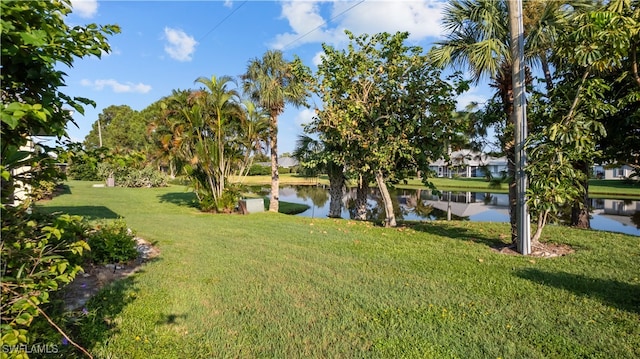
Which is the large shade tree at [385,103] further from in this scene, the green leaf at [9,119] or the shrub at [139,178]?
the shrub at [139,178]

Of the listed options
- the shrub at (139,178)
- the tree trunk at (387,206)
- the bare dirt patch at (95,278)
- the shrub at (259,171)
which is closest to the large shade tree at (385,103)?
the tree trunk at (387,206)

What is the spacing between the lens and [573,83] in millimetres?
6414

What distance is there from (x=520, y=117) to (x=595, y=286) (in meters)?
3.15

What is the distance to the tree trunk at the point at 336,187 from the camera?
1543 cm

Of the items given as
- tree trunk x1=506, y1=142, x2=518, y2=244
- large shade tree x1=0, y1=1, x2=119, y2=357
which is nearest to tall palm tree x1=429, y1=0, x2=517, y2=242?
tree trunk x1=506, y1=142, x2=518, y2=244

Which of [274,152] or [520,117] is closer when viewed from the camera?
[520,117]

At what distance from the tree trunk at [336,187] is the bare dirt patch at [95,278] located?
9.47 metres

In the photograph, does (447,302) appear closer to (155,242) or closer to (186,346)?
(186,346)

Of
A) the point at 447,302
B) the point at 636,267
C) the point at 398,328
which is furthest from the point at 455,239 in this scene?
the point at 398,328

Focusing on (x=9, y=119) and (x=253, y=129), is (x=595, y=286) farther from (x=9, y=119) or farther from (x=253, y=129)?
(x=253, y=129)

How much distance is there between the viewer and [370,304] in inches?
168

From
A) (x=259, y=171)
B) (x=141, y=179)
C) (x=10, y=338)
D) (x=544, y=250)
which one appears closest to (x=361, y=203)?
(x=544, y=250)

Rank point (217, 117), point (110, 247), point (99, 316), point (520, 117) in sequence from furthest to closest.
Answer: point (217, 117)
point (520, 117)
point (110, 247)
point (99, 316)

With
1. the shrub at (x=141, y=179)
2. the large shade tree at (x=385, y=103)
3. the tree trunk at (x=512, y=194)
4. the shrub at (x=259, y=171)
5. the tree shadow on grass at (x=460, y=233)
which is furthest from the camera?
the shrub at (x=259, y=171)
